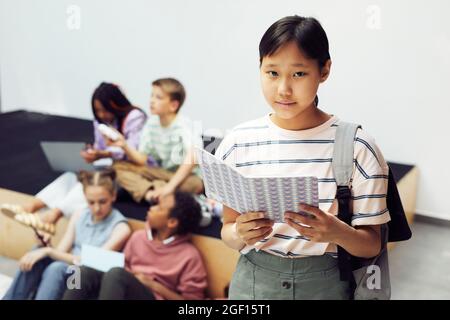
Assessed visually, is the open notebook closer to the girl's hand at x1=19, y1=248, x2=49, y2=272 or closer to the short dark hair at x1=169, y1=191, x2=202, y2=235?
the short dark hair at x1=169, y1=191, x2=202, y2=235

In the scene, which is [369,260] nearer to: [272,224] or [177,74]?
[272,224]

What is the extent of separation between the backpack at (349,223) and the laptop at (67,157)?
5.64 ft

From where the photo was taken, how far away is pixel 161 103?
2627mm

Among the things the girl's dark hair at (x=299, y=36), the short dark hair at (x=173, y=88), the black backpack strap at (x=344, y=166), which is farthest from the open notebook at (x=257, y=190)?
the short dark hair at (x=173, y=88)

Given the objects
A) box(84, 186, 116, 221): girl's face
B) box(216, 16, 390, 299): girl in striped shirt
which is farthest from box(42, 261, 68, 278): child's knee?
box(216, 16, 390, 299): girl in striped shirt

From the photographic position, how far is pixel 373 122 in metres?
1.89

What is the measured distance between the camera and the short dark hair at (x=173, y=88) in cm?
252

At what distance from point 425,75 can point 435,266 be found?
65 centimetres

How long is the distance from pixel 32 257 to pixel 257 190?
1923 millimetres

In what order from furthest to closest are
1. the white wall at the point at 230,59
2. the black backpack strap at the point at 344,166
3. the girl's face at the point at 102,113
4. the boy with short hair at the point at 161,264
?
the girl's face at the point at 102,113 → the boy with short hair at the point at 161,264 → the white wall at the point at 230,59 → the black backpack strap at the point at 344,166

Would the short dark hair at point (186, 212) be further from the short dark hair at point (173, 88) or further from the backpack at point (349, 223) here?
the backpack at point (349, 223)

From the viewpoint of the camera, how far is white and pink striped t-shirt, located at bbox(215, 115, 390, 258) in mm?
1197

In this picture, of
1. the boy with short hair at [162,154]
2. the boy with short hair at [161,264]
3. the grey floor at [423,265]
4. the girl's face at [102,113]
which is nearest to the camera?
the grey floor at [423,265]
